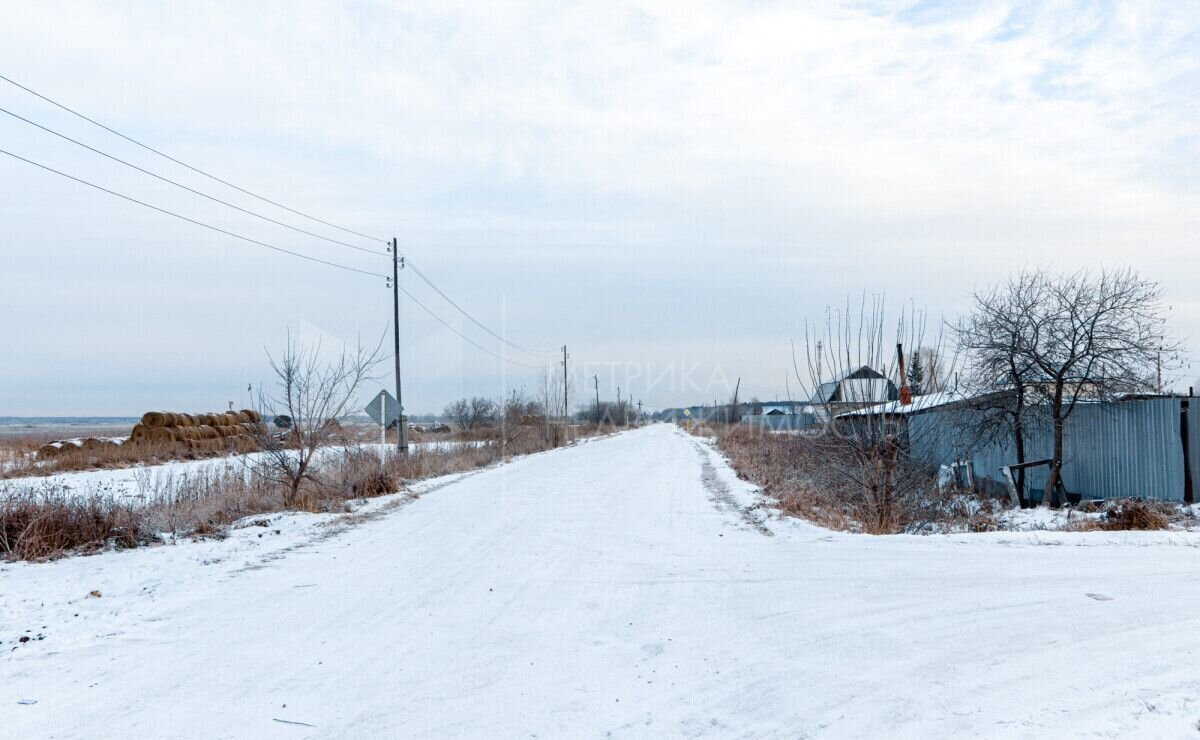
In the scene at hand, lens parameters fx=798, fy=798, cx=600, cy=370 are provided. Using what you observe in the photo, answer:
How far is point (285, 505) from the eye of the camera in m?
15.0

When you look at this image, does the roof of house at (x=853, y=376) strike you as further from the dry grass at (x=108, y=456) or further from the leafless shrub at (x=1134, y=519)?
the dry grass at (x=108, y=456)

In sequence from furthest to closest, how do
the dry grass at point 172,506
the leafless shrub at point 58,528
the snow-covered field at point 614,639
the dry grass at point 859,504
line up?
the dry grass at point 859,504, the dry grass at point 172,506, the leafless shrub at point 58,528, the snow-covered field at point 614,639

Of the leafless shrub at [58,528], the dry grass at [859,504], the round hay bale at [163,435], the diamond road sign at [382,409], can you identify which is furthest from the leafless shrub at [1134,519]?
the round hay bale at [163,435]

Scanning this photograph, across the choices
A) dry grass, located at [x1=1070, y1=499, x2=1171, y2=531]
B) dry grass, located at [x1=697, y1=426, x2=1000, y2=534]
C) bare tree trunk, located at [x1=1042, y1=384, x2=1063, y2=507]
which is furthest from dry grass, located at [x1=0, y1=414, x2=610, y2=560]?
bare tree trunk, located at [x1=1042, y1=384, x2=1063, y2=507]

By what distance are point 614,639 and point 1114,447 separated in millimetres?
15509

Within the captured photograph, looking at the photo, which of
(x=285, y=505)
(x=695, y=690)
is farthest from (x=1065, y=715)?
(x=285, y=505)

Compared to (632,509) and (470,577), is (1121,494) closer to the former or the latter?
(632,509)

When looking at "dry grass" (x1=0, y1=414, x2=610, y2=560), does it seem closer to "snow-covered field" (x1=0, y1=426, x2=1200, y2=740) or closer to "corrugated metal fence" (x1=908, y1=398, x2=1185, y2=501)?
"snow-covered field" (x1=0, y1=426, x2=1200, y2=740)

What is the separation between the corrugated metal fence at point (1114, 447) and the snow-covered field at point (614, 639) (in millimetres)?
6545

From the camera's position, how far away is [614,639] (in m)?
6.36

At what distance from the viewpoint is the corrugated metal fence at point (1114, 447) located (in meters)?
15.5

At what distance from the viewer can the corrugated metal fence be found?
1548cm

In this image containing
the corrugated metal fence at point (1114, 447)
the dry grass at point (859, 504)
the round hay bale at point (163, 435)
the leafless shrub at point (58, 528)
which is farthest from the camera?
the round hay bale at point (163, 435)

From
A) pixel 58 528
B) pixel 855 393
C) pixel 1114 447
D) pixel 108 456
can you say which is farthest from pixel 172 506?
pixel 108 456
